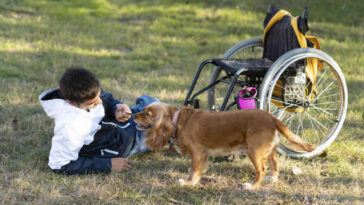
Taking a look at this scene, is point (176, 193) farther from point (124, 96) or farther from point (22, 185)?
point (124, 96)

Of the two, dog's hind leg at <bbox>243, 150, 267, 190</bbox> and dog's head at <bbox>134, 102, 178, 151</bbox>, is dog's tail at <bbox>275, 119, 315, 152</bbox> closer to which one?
dog's hind leg at <bbox>243, 150, 267, 190</bbox>

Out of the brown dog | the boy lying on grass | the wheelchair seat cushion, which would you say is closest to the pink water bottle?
the wheelchair seat cushion

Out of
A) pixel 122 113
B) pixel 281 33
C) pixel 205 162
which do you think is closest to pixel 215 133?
pixel 205 162

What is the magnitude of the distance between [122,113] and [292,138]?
5.42ft

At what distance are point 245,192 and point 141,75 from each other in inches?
164

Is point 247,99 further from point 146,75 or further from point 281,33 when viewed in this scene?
point 146,75

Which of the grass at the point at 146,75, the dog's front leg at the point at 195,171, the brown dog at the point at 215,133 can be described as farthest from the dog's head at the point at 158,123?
the grass at the point at 146,75

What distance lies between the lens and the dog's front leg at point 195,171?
3.20 meters

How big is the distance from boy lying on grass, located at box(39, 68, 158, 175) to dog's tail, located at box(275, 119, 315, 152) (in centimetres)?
143

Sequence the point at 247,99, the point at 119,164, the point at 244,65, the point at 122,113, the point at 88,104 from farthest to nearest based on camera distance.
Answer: the point at 244,65
the point at 122,113
the point at 247,99
the point at 119,164
the point at 88,104

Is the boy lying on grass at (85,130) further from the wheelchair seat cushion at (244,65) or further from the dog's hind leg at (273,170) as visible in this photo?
the dog's hind leg at (273,170)

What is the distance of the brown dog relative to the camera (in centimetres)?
307

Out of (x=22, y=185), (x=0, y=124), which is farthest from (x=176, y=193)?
(x=0, y=124)

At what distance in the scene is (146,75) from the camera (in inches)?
274
